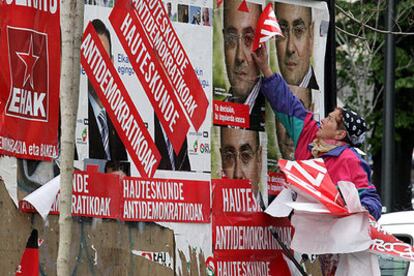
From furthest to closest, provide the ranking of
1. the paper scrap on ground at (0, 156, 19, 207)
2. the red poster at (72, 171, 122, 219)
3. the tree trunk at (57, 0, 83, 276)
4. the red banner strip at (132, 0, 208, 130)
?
the red banner strip at (132, 0, 208, 130) → the red poster at (72, 171, 122, 219) → the paper scrap on ground at (0, 156, 19, 207) → the tree trunk at (57, 0, 83, 276)

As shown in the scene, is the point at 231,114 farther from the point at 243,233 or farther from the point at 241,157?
the point at 243,233

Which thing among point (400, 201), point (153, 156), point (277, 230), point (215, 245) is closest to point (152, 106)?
point (153, 156)

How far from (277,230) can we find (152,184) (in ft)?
3.83

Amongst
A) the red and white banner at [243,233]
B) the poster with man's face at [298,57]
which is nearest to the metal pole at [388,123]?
the poster with man's face at [298,57]

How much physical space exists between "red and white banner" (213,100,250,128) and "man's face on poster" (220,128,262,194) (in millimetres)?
40

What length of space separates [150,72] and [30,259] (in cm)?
124

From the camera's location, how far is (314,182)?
Answer: 20.2ft

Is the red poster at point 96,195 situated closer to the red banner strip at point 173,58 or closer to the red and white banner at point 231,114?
the red banner strip at point 173,58

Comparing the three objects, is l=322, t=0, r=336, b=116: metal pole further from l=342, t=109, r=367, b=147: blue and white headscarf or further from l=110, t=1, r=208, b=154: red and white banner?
l=110, t=1, r=208, b=154: red and white banner

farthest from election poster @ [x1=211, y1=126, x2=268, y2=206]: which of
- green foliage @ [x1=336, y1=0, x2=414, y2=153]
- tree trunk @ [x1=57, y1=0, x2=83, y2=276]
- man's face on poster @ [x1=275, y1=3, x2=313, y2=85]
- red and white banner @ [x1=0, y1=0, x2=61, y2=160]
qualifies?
green foliage @ [x1=336, y1=0, x2=414, y2=153]

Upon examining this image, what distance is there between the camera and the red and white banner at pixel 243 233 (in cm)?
609

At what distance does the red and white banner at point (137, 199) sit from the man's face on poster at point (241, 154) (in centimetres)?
24

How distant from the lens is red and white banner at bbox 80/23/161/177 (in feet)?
17.9

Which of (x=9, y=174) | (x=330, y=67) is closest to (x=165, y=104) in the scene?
(x=9, y=174)
